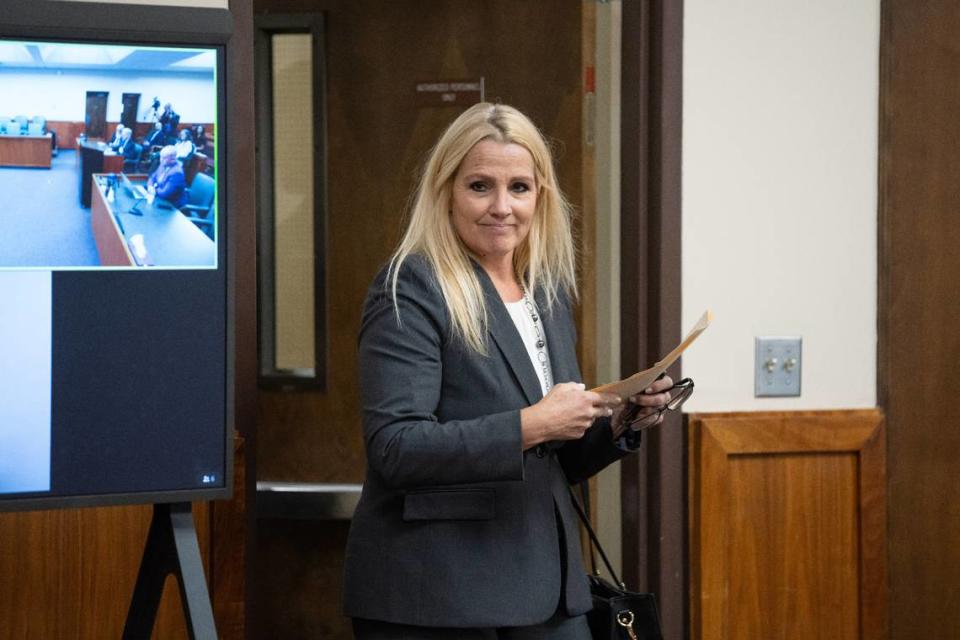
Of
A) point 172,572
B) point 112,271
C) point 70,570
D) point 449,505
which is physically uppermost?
point 112,271

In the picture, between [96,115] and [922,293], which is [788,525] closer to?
[922,293]

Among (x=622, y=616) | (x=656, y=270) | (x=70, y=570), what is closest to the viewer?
(x=622, y=616)

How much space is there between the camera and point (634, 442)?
2.00 m

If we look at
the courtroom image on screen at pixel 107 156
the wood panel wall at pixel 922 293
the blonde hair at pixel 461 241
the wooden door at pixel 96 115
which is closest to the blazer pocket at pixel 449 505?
the blonde hair at pixel 461 241

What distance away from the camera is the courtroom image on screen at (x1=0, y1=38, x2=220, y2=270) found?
1.77 meters

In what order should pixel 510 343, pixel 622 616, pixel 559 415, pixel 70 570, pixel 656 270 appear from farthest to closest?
pixel 656 270 < pixel 70 570 < pixel 622 616 < pixel 510 343 < pixel 559 415

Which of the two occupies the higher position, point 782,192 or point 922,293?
point 782,192

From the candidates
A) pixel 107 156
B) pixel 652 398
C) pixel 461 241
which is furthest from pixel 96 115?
pixel 652 398

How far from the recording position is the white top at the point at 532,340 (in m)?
1.94

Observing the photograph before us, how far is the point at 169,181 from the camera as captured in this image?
1829mm

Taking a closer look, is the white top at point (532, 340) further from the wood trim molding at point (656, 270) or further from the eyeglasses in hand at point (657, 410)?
the wood trim molding at point (656, 270)

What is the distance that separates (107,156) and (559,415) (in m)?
0.77

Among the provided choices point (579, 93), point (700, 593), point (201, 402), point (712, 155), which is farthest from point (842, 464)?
point (201, 402)

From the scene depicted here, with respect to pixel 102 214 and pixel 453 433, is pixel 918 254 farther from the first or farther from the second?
pixel 102 214
